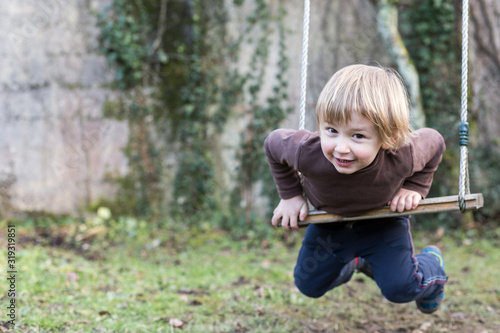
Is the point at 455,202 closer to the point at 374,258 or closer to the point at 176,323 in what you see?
the point at 374,258

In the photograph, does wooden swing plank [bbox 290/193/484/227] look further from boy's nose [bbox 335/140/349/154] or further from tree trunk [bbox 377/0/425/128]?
tree trunk [bbox 377/0/425/128]

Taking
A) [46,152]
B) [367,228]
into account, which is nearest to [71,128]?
[46,152]

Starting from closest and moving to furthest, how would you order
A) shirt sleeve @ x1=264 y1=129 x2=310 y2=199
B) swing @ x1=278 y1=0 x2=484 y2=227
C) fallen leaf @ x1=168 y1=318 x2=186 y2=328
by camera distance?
swing @ x1=278 y1=0 x2=484 y2=227 → shirt sleeve @ x1=264 y1=129 x2=310 y2=199 → fallen leaf @ x1=168 y1=318 x2=186 y2=328

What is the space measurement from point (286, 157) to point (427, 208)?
2.33ft

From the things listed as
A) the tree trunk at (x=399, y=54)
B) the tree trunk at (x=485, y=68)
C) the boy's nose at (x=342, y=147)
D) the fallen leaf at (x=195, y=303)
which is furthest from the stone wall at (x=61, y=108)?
the boy's nose at (x=342, y=147)

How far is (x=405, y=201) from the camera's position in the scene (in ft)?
7.93

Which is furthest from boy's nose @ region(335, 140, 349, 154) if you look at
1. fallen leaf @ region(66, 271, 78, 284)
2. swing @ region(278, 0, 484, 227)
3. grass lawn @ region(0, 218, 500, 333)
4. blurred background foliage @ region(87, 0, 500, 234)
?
blurred background foliage @ region(87, 0, 500, 234)

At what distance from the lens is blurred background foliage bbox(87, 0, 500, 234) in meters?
5.83

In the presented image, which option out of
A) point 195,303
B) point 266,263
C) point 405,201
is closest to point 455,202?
point 405,201

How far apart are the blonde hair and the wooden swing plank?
0.31 meters

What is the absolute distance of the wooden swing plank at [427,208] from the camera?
88.9 inches

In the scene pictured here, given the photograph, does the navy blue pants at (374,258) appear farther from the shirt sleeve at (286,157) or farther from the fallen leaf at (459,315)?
the fallen leaf at (459,315)

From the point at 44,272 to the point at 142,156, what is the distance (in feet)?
7.40

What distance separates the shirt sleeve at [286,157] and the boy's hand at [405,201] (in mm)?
496
